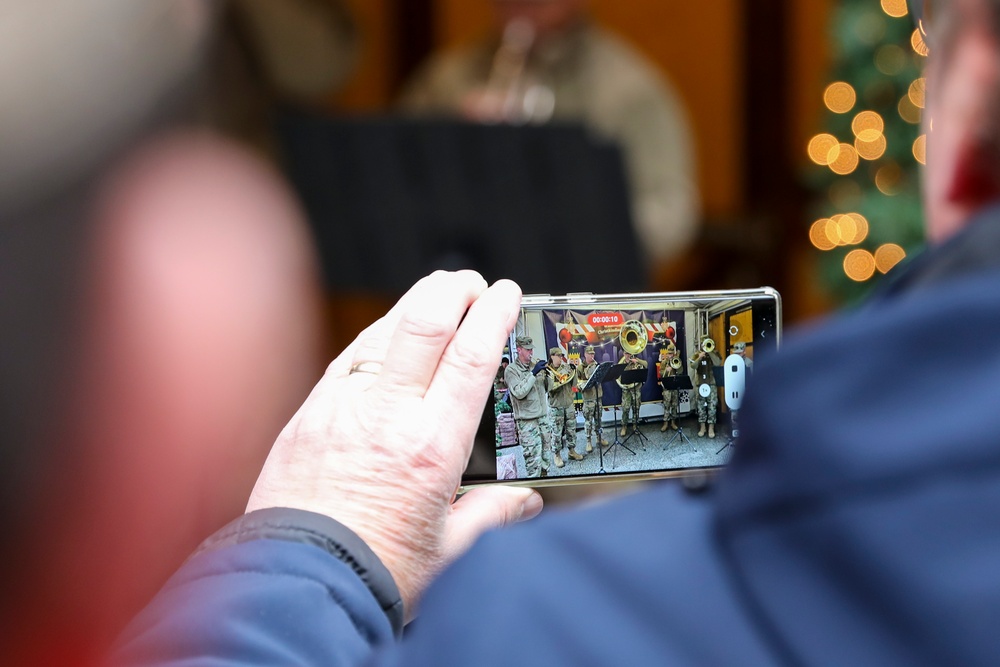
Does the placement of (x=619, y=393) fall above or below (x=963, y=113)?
below

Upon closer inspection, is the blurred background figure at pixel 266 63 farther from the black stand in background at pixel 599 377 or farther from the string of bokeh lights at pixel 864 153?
the black stand in background at pixel 599 377

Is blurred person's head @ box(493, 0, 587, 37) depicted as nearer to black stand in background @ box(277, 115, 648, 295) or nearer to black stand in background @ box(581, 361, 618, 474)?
black stand in background @ box(277, 115, 648, 295)

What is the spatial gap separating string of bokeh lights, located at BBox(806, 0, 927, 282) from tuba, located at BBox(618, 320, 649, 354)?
5.85 ft

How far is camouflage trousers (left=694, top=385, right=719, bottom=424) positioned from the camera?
0.60 metres

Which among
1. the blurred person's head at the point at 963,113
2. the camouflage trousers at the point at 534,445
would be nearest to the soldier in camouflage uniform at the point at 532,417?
the camouflage trousers at the point at 534,445

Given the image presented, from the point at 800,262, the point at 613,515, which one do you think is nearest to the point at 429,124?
the point at 613,515

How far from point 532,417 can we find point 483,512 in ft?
0.25

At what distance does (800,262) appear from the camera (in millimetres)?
3047

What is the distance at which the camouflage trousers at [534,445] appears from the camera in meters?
0.60

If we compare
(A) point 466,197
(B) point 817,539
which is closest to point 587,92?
(A) point 466,197

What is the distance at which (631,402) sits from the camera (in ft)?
1.98

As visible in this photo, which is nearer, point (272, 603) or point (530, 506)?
point (272, 603)

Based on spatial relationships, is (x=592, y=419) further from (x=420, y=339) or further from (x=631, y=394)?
(x=420, y=339)

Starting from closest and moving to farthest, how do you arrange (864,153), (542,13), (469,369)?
1. (469,369)
2. (542,13)
3. (864,153)
